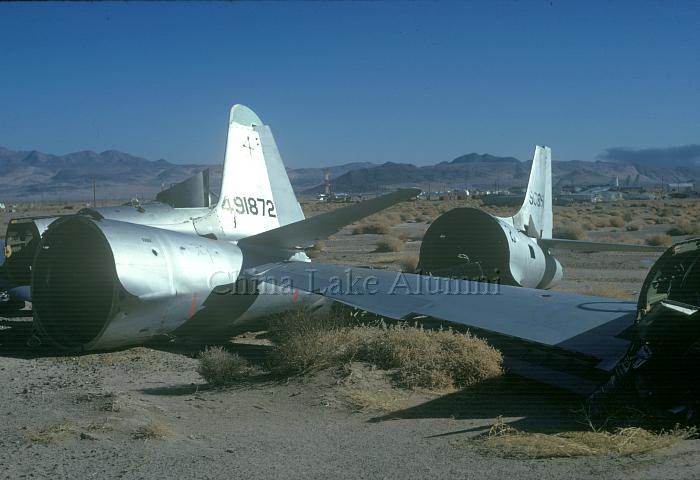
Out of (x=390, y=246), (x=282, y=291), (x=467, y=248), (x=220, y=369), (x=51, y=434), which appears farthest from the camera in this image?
(x=390, y=246)

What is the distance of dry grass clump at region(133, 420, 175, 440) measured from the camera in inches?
251

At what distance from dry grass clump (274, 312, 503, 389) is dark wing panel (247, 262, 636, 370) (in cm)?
61

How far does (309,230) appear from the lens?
11789mm

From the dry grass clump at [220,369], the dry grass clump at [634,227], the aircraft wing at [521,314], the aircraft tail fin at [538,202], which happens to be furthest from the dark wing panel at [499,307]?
the dry grass clump at [634,227]

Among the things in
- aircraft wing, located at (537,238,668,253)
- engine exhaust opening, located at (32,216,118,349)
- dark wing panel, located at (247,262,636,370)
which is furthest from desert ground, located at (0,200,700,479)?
aircraft wing, located at (537,238,668,253)

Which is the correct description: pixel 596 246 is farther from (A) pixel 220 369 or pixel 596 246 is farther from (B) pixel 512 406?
(A) pixel 220 369

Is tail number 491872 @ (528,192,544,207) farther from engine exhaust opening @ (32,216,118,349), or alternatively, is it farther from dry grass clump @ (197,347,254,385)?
engine exhaust opening @ (32,216,118,349)

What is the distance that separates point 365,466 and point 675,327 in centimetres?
291

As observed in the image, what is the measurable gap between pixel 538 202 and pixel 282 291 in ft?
25.3

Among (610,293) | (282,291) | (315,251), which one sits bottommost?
(315,251)

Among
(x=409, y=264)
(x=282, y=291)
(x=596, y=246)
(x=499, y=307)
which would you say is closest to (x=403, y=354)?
(x=499, y=307)

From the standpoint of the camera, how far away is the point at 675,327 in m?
6.11

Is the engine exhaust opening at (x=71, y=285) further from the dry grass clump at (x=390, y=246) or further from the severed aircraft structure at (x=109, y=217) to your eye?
the dry grass clump at (x=390, y=246)

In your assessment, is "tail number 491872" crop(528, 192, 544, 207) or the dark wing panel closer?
the dark wing panel
